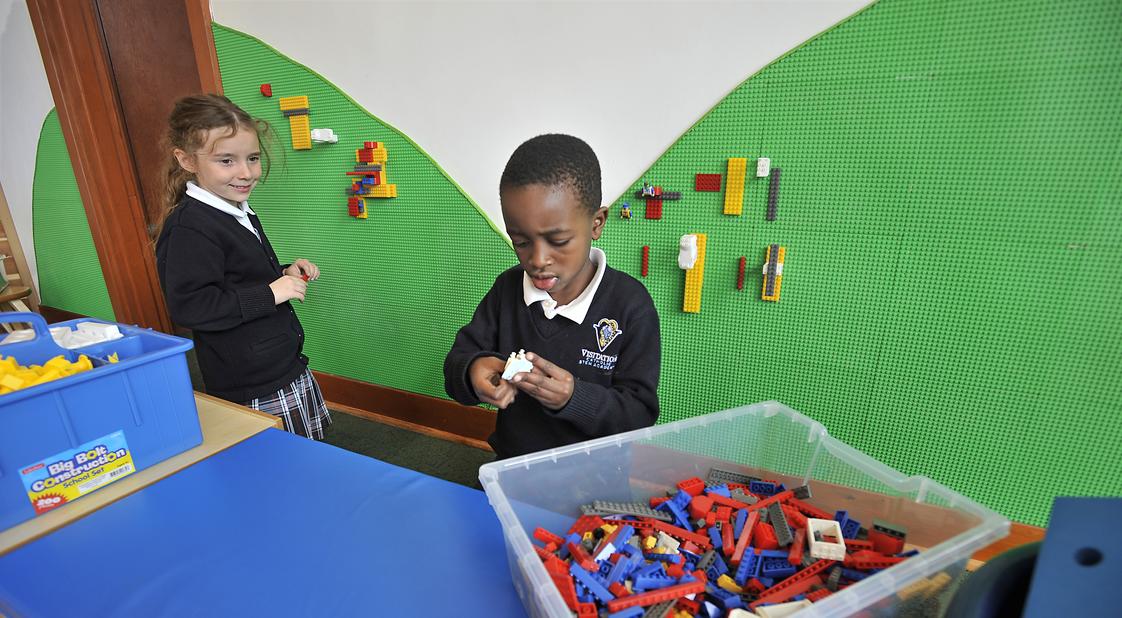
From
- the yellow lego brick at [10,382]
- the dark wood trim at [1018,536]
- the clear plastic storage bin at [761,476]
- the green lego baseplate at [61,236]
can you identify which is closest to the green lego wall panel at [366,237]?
the clear plastic storage bin at [761,476]

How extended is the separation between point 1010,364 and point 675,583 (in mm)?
1304

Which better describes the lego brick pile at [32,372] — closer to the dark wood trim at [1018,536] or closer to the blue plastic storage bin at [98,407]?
the blue plastic storage bin at [98,407]

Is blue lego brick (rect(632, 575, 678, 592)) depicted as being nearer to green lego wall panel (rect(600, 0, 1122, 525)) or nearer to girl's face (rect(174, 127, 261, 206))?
green lego wall panel (rect(600, 0, 1122, 525))

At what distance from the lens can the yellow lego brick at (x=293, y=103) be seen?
6.85ft

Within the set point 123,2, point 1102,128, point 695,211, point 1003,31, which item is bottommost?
point 695,211

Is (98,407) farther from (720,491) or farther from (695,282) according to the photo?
(695,282)

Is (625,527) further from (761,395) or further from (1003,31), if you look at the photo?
(1003,31)

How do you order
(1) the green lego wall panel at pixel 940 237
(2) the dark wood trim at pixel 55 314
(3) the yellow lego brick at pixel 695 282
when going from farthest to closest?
(2) the dark wood trim at pixel 55 314, (3) the yellow lego brick at pixel 695 282, (1) the green lego wall panel at pixel 940 237

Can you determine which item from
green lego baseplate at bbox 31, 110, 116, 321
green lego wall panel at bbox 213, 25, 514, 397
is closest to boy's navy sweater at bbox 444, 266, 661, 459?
green lego wall panel at bbox 213, 25, 514, 397

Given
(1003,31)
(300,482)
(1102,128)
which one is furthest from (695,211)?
(300,482)

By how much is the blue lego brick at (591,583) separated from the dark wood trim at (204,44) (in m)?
2.70

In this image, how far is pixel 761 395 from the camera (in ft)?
5.25

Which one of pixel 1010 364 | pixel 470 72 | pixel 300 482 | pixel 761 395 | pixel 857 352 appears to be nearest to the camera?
pixel 300 482

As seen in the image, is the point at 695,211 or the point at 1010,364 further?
the point at 695,211
